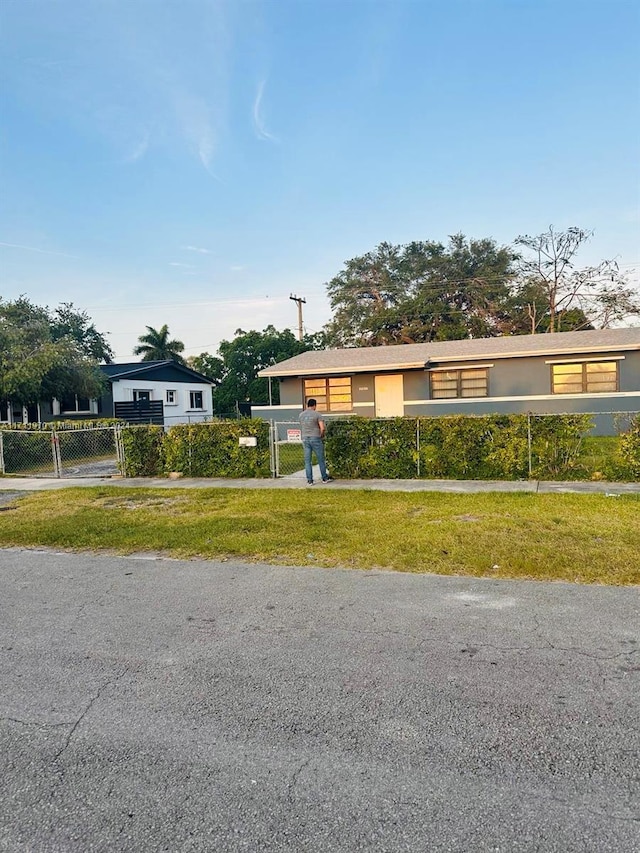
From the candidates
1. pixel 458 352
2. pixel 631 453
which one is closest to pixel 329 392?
pixel 458 352

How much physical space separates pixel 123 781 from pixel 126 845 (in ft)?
1.25

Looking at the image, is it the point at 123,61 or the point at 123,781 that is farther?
the point at 123,61

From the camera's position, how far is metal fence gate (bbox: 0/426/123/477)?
13.2 metres

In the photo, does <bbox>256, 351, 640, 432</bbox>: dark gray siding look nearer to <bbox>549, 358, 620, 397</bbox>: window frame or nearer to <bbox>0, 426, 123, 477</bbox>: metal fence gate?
<bbox>549, 358, 620, 397</bbox>: window frame

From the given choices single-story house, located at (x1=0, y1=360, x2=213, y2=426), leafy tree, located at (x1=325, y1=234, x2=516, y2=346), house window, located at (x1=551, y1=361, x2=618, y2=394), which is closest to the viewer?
house window, located at (x1=551, y1=361, x2=618, y2=394)

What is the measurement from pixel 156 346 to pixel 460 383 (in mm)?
34560

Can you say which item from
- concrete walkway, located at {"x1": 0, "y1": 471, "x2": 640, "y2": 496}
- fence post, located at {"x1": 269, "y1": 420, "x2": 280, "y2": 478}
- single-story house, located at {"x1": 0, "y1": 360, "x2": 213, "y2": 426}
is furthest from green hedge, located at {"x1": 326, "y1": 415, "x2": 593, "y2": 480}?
single-story house, located at {"x1": 0, "y1": 360, "x2": 213, "y2": 426}

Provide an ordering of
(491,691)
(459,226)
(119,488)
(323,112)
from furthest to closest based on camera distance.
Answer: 1. (459,226)
2. (323,112)
3. (119,488)
4. (491,691)

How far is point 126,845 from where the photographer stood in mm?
1867

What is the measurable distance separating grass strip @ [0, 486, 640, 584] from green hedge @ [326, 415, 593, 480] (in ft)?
5.37

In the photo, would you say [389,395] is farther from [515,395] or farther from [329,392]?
[515,395]

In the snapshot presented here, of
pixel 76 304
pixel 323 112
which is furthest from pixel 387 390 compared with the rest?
pixel 76 304

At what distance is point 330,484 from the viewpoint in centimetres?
1020

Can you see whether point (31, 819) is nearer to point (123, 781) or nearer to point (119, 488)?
point (123, 781)
